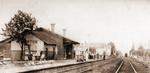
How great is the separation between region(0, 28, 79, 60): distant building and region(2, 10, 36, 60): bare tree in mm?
110

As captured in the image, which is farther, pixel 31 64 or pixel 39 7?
pixel 31 64

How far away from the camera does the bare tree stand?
866cm

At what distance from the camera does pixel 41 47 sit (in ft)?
30.2

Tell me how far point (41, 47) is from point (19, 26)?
0.66 meters

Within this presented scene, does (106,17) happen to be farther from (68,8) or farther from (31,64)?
(31,64)

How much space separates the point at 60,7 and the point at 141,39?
177 cm

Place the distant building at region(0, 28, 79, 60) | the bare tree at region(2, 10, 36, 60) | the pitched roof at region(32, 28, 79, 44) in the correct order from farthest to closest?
the pitched roof at region(32, 28, 79, 44), the distant building at region(0, 28, 79, 60), the bare tree at region(2, 10, 36, 60)

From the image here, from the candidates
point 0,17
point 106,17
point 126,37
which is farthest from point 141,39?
point 0,17

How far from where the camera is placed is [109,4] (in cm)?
858

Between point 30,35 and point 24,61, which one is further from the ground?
point 30,35

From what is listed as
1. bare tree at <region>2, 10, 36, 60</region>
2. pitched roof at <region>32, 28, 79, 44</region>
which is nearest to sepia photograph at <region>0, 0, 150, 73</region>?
bare tree at <region>2, 10, 36, 60</region>

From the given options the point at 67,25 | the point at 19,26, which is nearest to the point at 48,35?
the point at 19,26

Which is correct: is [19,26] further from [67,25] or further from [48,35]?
[48,35]

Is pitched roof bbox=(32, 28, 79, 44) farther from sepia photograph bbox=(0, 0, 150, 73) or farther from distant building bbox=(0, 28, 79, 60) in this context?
sepia photograph bbox=(0, 0, 150, 73)
